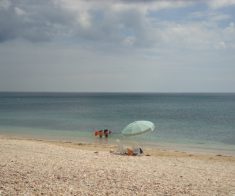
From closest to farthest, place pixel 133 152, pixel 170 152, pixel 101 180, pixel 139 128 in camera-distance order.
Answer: pixel 101 180 < pixel 139 128 < pixel 133 152 < pixel 170 152

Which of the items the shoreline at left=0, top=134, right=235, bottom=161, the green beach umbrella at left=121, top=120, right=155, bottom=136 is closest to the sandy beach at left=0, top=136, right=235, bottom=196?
the green beach umbrella at left=121, top=120, right=155, bottom=136

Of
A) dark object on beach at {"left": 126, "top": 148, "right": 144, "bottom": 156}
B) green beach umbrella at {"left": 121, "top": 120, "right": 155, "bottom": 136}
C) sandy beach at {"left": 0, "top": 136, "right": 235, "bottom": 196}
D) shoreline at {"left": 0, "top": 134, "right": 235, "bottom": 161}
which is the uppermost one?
green beach umbrella at {"left": 121, "top": 120, "right": 155, "bottom": 136}

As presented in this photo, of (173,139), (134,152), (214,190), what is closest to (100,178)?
(214,190)

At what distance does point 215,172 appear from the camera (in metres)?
14.5

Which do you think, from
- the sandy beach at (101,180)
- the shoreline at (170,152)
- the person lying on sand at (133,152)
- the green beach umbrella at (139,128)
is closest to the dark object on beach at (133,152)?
the person lying on sand at (133,152)

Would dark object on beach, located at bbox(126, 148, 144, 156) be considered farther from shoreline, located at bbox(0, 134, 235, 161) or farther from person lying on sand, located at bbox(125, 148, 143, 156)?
shoreline, located at bbox(0, 134, 235, 161)

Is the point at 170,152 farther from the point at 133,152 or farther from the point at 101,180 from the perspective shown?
the point at 101,180

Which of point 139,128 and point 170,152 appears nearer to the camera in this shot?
point 139,128

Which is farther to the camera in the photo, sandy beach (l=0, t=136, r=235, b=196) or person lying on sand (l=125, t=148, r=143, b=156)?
person lying on sand (l=125, t=148, r=143, b=156)

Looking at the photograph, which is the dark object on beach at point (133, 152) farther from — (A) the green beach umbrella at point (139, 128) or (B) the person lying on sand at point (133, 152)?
(A) the green beach umbrella at point (139, 128)

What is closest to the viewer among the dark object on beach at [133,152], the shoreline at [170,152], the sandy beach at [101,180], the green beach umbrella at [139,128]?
the sandy beach at [101,180]

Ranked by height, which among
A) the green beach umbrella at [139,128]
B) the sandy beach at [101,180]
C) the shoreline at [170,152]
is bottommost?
the shoreline at [170,152]

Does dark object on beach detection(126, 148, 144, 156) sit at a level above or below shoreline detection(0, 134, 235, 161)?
above

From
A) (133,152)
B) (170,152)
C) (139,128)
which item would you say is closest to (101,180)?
(139,128)
